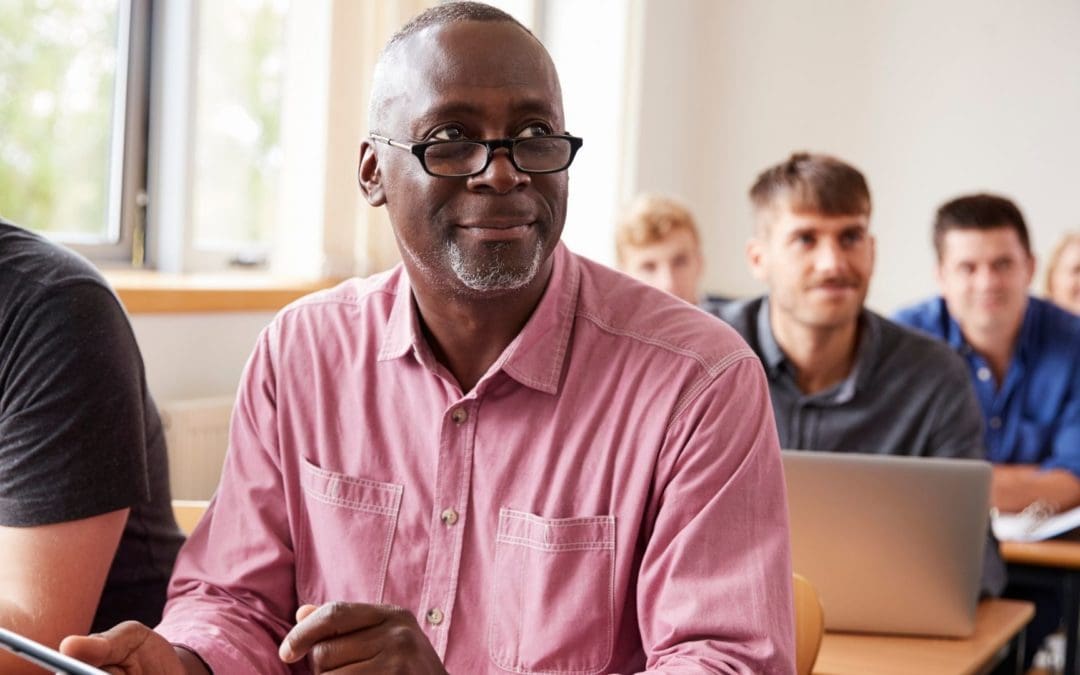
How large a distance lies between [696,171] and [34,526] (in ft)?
15.8

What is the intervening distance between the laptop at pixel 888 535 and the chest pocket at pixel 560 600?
71cm

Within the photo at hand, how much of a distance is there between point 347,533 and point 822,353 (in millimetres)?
1487

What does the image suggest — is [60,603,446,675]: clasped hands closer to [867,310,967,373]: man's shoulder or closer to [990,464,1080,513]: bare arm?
[867,310,967,373]: man's shoulder

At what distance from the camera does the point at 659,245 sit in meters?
4.02

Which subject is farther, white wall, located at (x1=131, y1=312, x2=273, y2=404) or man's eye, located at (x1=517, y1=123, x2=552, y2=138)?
white wall, located at (x1=131, y1=312, x2=273, y2=404)

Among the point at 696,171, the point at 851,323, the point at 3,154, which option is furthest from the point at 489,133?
the point at 696,171

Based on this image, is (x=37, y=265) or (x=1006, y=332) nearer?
(x=37, y=265)

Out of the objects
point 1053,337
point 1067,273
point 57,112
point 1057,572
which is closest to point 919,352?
point 1057,572

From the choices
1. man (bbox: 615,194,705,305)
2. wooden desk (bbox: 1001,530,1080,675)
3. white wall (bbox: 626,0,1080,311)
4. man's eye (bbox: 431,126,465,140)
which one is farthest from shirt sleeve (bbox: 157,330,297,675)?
white wall (bbox: 626,0,1080,311)

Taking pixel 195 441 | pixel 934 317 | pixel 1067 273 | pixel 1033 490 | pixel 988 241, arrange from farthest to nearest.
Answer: pixel 1067 273 < pixel 934 317 < pixel 988 241 < pixel 195 441 < pixel 1033 490

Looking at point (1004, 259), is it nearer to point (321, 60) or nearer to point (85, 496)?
point (321, 60)

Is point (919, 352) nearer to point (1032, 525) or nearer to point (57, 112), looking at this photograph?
point (1032, 525)

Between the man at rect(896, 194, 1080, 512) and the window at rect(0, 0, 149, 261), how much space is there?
2160mm

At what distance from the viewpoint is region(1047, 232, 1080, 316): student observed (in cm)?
483
